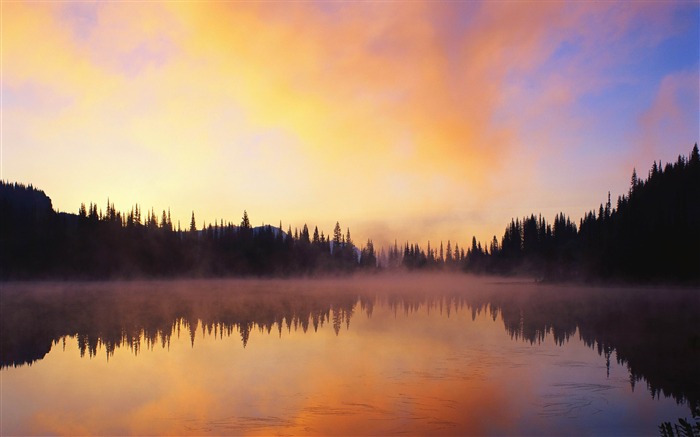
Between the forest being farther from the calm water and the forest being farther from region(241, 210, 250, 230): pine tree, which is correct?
the calm water

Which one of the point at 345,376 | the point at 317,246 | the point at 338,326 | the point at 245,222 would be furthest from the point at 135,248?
the point at 345,376

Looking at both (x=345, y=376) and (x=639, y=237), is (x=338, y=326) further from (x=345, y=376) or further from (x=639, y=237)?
(x=639, y=237)

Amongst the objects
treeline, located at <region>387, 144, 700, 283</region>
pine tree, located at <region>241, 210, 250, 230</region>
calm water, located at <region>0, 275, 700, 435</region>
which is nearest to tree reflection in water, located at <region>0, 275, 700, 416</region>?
calm water, located at <region>0, 275, 700, 435</region>

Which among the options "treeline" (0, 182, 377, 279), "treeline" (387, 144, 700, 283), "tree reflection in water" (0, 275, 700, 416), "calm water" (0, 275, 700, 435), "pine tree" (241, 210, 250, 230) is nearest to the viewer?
"calm water" (0, 275, 700, 435)

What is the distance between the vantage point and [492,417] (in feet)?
48.6

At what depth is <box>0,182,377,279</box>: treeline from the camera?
11619cm

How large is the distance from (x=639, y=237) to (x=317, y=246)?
3698 inches

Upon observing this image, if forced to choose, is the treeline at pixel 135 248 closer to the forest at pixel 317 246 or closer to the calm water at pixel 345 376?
the forest at pixel 317 246

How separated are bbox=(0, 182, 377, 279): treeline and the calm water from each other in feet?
290

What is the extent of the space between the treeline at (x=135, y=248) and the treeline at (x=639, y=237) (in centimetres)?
6647

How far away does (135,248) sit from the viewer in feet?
422

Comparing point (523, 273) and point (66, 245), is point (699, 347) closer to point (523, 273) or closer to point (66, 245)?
point (66, 245)

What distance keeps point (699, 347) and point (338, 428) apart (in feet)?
29.5

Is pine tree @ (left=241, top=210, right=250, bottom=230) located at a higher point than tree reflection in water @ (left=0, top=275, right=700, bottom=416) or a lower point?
higher
